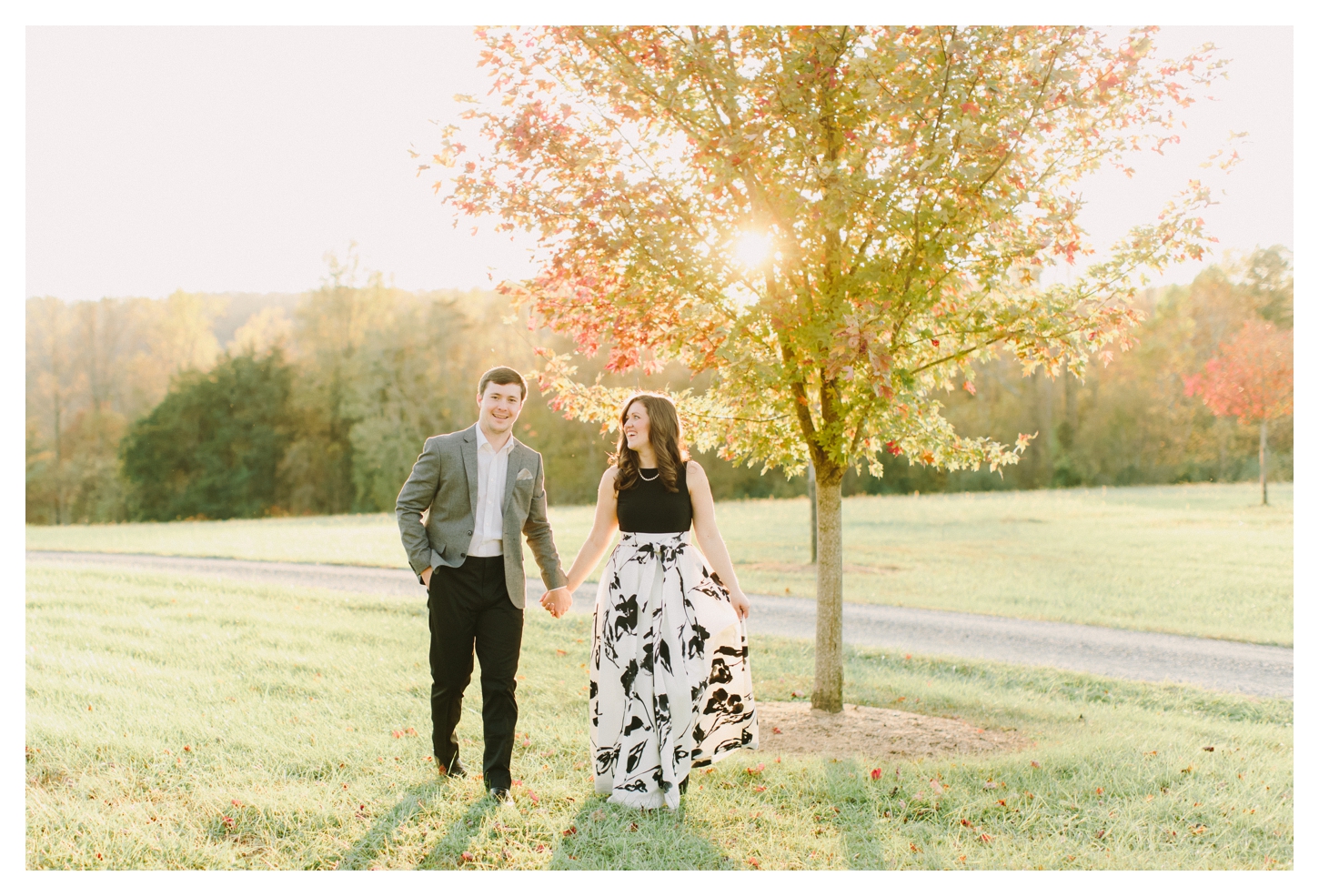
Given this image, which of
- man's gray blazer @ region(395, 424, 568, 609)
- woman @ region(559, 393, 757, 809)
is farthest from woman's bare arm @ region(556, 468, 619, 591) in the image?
man's gray blazer @ region(395, 424, 568, 609)

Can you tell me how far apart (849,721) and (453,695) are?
2.78 m

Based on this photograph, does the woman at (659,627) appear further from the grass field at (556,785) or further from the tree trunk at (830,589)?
the tree trunk at (830,589)

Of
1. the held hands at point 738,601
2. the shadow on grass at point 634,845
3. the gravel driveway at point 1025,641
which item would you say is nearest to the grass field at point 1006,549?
the gravel driveway at point 1025,641

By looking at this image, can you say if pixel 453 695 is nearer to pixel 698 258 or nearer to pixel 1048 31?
pixel 698 258

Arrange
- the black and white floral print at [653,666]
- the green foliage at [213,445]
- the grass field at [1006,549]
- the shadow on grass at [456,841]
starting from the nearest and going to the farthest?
the shadow on grass at [456,841]
the black and white floral print at [653,666]
the grass field at [1006,549]
the green foliage at [213,445]

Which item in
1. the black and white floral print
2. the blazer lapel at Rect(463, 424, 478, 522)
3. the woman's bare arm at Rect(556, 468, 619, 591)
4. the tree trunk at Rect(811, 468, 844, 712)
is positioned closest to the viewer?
the black and white floral print

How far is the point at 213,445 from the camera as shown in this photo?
37.9 metres

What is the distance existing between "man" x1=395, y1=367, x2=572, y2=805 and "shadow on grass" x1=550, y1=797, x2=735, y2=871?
57cm

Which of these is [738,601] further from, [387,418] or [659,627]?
[387,418]

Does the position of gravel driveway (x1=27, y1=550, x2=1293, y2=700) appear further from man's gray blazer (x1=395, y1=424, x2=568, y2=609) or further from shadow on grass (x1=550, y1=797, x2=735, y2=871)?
man's gray blazer (x1=395, y1=424, x2=568, y2=609)

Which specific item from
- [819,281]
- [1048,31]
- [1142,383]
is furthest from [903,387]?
[1142,383]

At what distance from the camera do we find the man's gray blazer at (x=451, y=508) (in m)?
4.40

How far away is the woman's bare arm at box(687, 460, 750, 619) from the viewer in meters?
4.55

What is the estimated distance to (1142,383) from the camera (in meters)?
39.6
